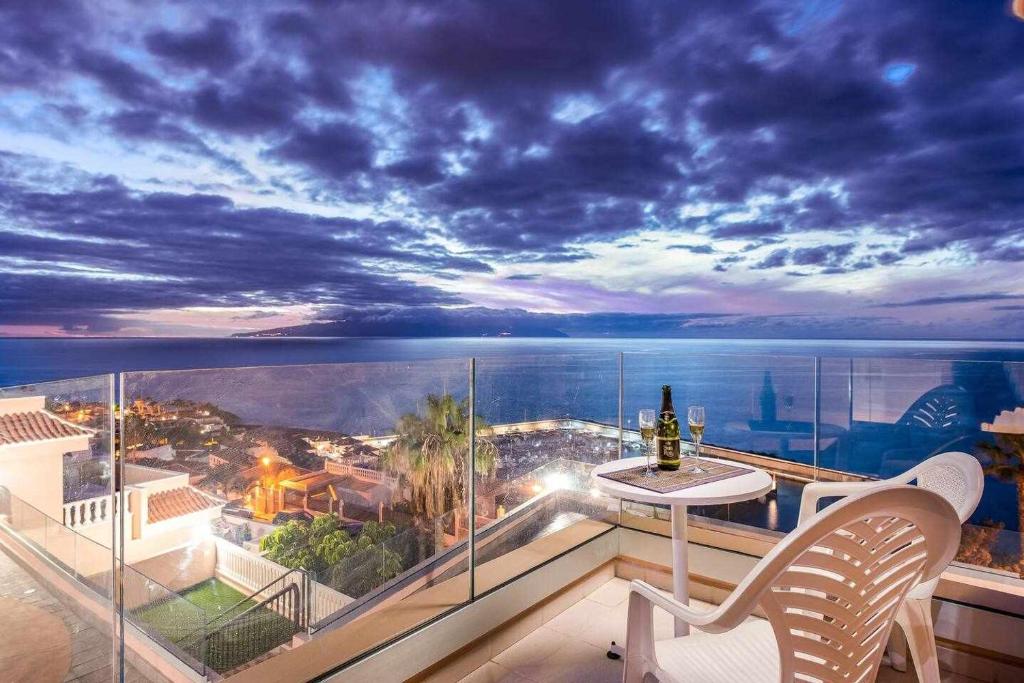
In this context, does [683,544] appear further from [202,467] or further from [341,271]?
[341,271]

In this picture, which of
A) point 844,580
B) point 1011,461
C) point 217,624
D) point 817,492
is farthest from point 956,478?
point 217,624

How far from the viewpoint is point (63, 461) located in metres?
1.47

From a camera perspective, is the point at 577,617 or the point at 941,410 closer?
the point at 577,617

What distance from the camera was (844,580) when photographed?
37.6 inches

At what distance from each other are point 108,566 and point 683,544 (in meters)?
2.11

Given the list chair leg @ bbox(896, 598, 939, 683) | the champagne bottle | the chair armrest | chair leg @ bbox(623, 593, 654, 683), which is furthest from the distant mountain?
chair leg @ bbox(623, 593, 654, 683)

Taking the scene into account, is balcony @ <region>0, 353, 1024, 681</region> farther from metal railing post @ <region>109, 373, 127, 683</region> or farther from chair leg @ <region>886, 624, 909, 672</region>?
chair leg @ <region>886, 624, 909, 672</region>

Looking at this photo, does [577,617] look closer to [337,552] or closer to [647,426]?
[647,426]

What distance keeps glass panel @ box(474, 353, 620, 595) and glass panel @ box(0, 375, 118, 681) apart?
1.50 m

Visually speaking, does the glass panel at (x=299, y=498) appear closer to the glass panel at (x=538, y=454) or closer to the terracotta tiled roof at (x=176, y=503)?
the terracotta tiled roof at (x=176, y=503)

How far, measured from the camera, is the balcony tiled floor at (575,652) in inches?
91.5

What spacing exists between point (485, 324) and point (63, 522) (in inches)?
1055

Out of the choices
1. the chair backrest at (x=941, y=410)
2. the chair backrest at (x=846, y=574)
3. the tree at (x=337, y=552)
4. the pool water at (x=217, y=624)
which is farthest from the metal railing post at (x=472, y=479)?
the chair backrest at (x=941, y=410)

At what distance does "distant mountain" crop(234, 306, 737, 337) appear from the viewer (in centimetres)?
2680
